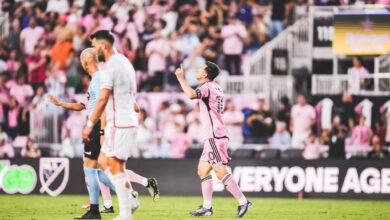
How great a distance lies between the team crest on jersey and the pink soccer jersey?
252 inches

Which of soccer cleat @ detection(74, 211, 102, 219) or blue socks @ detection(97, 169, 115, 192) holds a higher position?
blue socks @ detection(97, 169, 115, 192)

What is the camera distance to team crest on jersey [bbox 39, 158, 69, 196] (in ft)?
67.4

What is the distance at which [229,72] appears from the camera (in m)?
25.1

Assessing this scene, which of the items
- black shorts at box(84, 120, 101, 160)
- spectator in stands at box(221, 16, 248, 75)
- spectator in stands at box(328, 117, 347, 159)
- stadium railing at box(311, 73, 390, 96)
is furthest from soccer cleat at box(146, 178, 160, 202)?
spectator in stands at box(221, 16, 248, 75)

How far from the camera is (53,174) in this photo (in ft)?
67.7

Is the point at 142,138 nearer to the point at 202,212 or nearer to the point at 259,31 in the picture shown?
the point at 259,31

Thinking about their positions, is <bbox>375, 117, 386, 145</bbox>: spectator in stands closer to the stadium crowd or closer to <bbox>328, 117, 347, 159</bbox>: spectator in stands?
the stadium crowd

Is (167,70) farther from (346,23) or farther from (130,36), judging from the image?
(346,23)

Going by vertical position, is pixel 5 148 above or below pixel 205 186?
below

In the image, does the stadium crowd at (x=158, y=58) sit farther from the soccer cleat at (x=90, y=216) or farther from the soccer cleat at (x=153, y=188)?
the soccer cleat at (x=90, y=216)

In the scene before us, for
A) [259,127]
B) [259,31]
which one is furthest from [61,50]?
[259,127]

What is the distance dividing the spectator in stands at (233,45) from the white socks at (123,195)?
43.5 feet

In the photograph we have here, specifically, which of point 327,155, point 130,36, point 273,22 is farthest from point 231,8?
point 327,155

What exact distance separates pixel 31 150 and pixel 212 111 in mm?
8687
